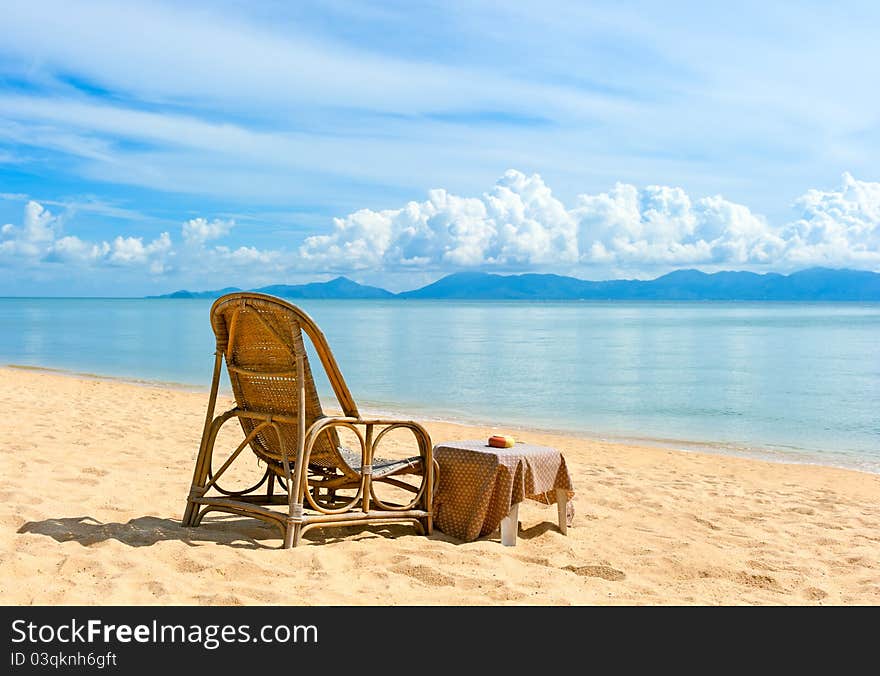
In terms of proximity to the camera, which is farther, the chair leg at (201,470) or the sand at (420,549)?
the chair leg at (201,470)

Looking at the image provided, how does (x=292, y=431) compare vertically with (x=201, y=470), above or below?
above

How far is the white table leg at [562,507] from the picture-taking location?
18.0 ft

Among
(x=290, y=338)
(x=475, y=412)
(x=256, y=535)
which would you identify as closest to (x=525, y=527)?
(x=256, y=535)

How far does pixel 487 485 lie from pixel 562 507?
0.69m

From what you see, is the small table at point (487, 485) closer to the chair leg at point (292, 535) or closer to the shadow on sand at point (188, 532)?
the shadow on sand at point (188, 532)

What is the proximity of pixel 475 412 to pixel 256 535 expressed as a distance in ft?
38.6

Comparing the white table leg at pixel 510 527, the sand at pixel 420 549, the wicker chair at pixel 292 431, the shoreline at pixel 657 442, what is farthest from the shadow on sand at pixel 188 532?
the shoreline at pixel 657 442

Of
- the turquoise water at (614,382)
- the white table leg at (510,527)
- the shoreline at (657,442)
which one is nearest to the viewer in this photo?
the white table leg at (510,527)

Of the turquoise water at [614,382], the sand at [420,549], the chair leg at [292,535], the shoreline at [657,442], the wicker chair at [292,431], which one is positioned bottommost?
the turquoise water at [614,382]

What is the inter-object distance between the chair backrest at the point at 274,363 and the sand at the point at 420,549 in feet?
1.86

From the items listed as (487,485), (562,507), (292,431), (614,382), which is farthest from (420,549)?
(614,382)

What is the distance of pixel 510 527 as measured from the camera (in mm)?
5066

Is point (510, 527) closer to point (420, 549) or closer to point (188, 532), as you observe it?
point (420, 549)

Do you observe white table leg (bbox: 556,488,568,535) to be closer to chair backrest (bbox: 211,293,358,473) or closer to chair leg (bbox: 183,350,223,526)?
chair backrest (bbox: 211,293,358,473)
